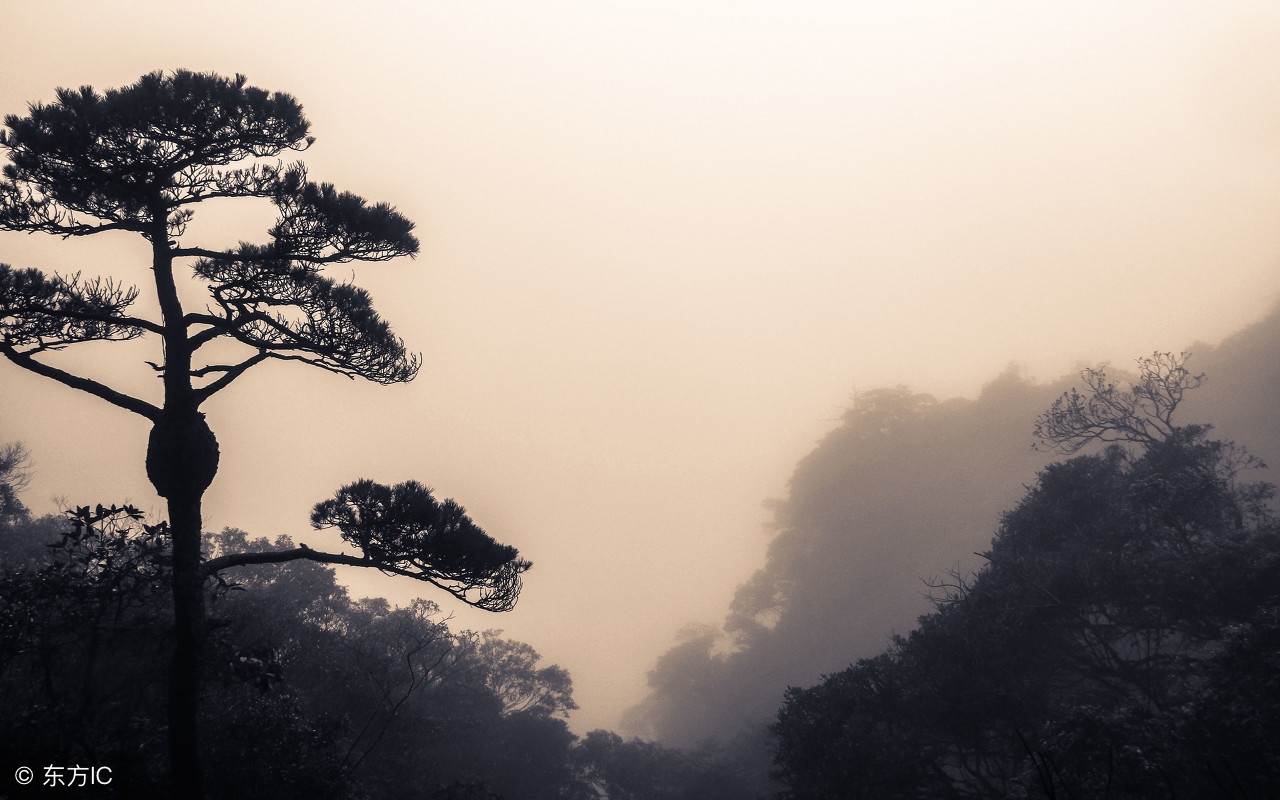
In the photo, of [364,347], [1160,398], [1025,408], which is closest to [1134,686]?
[1160,398]

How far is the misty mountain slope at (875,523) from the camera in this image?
5353 cm

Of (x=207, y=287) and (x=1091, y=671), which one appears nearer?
(x=207, y=287)

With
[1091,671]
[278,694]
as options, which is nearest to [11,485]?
[278,694]

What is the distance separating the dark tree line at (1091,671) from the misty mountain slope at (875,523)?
30.2 m

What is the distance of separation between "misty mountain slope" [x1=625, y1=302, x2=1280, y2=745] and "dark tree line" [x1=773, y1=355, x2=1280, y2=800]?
30164 mm

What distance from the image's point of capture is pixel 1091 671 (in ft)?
61.1

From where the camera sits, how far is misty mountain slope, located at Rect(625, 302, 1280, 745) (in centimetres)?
5353

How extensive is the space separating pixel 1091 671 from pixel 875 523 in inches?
1715

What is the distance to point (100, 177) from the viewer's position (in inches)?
301

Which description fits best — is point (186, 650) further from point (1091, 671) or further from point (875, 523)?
point (875, 523)

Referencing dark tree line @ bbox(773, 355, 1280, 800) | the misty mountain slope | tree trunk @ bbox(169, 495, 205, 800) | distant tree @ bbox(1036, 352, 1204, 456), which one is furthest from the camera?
the misty mountain slope

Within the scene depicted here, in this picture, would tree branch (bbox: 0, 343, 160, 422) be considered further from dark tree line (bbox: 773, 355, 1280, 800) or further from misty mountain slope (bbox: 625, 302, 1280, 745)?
misty mountain slope (bbox: 625, 302, 1280, 745)

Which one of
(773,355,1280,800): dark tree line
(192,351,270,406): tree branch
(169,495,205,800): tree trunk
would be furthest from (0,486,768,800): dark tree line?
(773,355,1280,800): dark tree line

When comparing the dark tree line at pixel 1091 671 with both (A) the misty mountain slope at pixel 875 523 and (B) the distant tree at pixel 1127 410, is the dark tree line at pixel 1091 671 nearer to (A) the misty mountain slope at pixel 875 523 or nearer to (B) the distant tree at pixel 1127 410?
(B) the distant tree at pixel 1127 410
